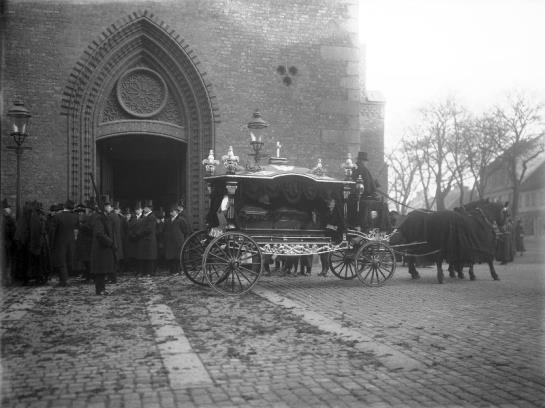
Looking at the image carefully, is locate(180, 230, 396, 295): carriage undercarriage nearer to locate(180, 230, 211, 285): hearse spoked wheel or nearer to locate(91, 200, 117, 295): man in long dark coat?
locate(180, 230, 211, 285): hearse spoked wheel

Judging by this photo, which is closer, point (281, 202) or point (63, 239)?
point (281, 202)

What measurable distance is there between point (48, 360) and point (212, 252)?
195 inches

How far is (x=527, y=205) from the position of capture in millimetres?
55094

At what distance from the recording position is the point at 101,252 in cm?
1020

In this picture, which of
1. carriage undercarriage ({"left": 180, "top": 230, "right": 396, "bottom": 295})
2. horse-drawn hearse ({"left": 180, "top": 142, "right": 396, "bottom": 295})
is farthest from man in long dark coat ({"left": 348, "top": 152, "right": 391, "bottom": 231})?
carriage undercarriage ({"left": 180, "top": 230, "right": 396, "bottom": 295})

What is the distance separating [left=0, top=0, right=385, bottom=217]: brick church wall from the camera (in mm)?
15828

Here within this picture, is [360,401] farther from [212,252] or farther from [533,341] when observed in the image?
[212,252]

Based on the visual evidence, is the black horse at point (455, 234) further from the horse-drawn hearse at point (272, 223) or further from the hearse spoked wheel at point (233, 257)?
the hearse spoked wheel at point (233, 257)

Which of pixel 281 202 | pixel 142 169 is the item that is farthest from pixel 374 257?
pixel 142 169

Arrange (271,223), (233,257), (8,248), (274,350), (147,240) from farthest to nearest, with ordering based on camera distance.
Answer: (147,240) → (8,248) → (271,223) → (233,257) → (274,350)

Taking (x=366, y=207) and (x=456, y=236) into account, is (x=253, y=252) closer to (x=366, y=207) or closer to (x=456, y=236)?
(x=366, y=207)

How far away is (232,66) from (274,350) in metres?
12.8

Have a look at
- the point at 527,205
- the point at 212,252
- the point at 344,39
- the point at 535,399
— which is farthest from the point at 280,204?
the point at 527,205

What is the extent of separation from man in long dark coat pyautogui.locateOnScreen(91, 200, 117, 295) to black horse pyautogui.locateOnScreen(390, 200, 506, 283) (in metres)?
6.22
